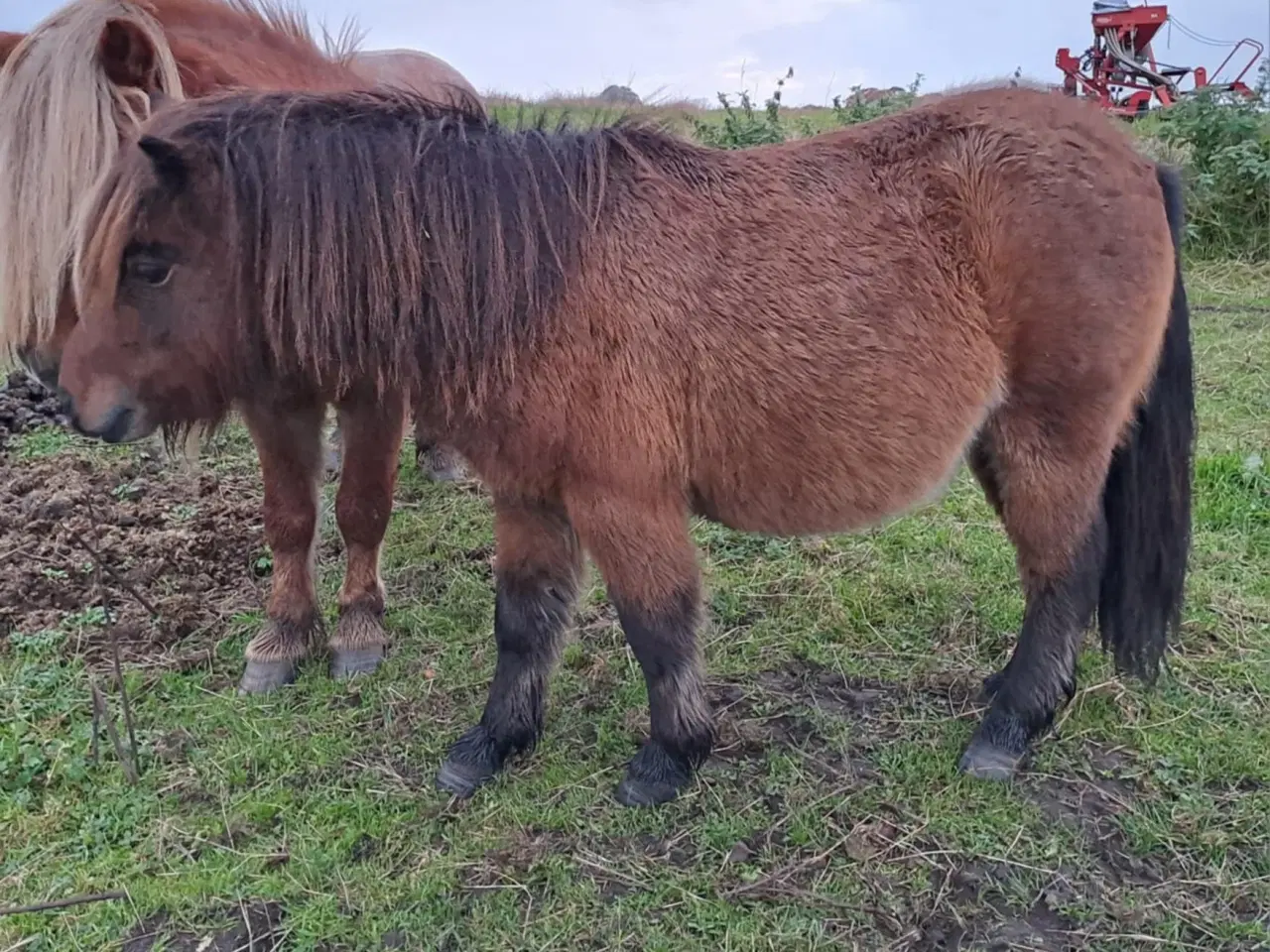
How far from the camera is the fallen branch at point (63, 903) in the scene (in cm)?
203

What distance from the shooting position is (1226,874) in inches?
86.1

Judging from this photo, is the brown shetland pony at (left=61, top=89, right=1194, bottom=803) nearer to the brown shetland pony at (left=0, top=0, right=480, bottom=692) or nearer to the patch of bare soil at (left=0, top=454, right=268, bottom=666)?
the brown shetland pony at (left=0, top=0, right=480, bottom=692)

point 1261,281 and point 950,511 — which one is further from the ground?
point 1261,281

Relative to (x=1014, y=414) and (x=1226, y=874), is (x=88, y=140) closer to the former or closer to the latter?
Result: (x=1014, y=414)

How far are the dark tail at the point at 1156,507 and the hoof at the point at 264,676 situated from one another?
2.58 metres

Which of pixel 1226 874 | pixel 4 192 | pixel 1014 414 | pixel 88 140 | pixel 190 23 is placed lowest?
pixel 1226 874

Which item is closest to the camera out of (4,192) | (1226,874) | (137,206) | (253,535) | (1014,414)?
(137,206)

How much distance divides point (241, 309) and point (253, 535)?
2.03 m

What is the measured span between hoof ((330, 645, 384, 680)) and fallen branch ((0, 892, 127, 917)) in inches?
41.5

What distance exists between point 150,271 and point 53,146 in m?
0.53

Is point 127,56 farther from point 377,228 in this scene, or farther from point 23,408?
point 23,408

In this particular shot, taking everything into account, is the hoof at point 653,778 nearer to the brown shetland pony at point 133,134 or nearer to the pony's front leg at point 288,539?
the brown shetland pony at point 133,134

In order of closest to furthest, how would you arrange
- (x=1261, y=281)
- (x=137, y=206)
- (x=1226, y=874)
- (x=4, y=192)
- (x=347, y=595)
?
(x=137, y=206)
(x=1226, y=874)
(x=4, y=192)
(x=347, y=595)
(x=1261, y=281)

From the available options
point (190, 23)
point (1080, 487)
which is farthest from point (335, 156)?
point (1080, 487)
